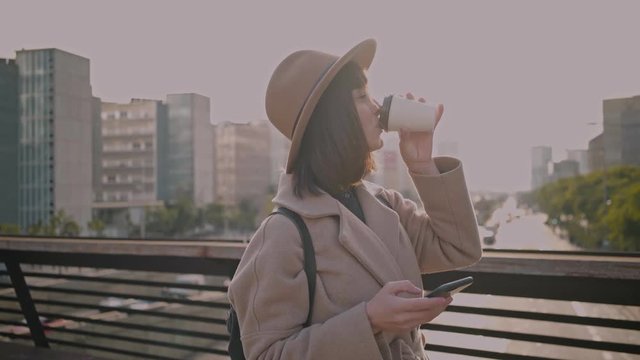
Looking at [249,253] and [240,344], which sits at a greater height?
[249,253]

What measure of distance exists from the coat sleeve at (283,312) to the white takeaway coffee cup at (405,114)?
0.32m

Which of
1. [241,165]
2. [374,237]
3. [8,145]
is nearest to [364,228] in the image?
[374,237]

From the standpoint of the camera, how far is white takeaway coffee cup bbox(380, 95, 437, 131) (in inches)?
48.2

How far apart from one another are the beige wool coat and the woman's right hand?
0.02 metres

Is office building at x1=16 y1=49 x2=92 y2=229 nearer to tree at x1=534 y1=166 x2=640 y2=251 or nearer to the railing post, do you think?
tree at x1=534 y1=166 x2=640 y2=251

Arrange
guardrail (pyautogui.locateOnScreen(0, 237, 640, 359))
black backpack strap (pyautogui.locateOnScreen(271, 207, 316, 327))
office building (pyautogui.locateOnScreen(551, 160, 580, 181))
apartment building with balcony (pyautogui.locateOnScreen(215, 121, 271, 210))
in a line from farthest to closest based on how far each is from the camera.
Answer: apartment building with balcony (pyautogui.locateOnScreen(215, 121, 271, 210)) → office building (pyautogui.locateOnScreen(551, 160, 580, 181)) → guardrail (pyautogui.locateOnScreen(0, 237, 640, 359)) → black backpack strap (pyautogui.locateOnScreen(271, 207, 316, 327))

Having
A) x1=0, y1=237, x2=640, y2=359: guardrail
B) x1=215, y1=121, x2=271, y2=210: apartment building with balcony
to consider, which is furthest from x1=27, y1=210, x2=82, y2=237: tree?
x1=0, y1=237, x2=640, y2=359: guardrail

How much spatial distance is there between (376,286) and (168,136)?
75.4 m

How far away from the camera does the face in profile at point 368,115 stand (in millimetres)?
1215

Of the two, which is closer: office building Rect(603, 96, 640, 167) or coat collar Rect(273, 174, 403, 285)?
coat collar Rect(273, 174, 403, 285)

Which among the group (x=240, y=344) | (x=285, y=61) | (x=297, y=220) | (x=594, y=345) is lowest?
(x=594, y=345)

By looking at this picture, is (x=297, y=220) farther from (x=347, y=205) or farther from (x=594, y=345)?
(x=594, y=345)

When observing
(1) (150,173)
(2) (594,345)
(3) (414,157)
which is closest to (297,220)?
(3) (414,157)

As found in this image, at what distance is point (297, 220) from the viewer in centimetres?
117
